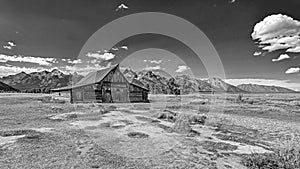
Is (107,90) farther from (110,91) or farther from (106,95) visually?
(106,95)

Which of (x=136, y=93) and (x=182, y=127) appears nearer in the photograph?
(x=182, y=127)

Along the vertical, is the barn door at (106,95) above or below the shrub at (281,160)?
above

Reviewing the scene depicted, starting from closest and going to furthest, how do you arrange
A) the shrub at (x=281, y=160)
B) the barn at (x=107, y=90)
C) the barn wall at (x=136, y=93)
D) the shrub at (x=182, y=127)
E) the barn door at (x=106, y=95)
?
the shrub at (x=281, y=160) < the shrub at (x=182, y=127) < the barn at (x=107, y=90) < the barn door at (x=106, y=95) < the barn wall at (x=136, y=93)

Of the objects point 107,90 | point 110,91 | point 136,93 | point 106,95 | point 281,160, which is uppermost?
point 107,90

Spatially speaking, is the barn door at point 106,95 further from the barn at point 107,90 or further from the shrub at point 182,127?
the shrub at point 182,127

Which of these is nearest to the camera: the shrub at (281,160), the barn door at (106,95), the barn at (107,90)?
the shrub at (281,160)

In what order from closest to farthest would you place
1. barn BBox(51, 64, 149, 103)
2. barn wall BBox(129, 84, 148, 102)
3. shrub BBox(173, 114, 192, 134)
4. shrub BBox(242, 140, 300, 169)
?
1. shrub BBox(242, 140, 300, 169)
2. shrub BBox(173, 114, 192, 134)
3. barn BBox(51, 64, 149, 103)
4. barn wall BBox(129, 84, 148, 102)

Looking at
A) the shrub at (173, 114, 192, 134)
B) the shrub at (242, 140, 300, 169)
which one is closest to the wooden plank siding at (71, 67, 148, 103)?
the shrub at (173, 114, 192, 134)

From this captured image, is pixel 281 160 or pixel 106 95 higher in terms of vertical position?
pixel 106 95

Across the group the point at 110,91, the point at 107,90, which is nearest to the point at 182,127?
the point at 107,90

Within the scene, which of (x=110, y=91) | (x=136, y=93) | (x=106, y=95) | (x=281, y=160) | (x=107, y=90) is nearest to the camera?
(x=281, y=160)

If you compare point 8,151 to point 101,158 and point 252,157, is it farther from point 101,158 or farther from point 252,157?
point 252,157

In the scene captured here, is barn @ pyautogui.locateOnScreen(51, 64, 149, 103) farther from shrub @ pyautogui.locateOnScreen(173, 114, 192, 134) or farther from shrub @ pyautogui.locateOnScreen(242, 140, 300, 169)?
shrub @ pyautogui.locateOnScreen(242, 140, 300, 169)

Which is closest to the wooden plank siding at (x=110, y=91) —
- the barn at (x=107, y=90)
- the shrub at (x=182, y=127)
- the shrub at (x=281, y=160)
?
the barn at (x=107, y=90)
